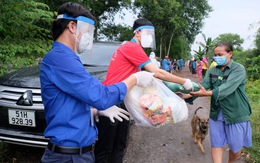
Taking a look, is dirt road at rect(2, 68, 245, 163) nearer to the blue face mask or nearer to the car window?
the car window

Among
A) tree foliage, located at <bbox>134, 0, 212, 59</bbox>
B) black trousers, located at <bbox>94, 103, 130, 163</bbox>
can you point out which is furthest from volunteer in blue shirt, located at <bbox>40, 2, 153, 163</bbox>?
tree foliage, located at <bbox>134, 0, 212, 59</bbox>

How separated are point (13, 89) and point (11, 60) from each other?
129cm

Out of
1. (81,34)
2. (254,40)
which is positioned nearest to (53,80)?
(81,34)

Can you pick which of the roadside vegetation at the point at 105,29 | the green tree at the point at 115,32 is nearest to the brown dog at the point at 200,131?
the roadside vegetation at the point at 105,29

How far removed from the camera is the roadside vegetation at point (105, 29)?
421cm

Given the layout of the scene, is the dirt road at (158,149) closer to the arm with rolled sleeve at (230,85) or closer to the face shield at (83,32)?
the arm with rolled sleeve at (230,85)

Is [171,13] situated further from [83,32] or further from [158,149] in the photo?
[83,32]

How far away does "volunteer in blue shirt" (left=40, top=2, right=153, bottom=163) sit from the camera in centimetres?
137

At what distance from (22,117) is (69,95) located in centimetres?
185

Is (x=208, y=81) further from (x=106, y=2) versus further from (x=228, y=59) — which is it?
(x=106, y=2)

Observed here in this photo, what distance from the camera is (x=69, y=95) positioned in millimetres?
1418

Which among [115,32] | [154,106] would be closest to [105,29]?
[115,32]

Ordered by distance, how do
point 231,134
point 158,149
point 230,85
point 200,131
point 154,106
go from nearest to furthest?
point 154,106
point 230,85
point 231,134
point 158,149
point 200,131

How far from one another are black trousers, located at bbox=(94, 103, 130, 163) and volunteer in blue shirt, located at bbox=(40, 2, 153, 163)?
0.99m
